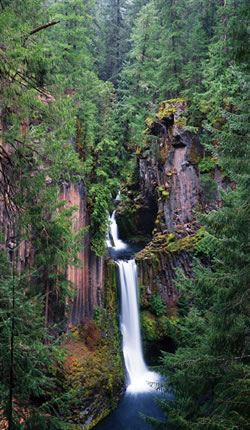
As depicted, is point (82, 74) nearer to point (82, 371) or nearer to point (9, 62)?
point (9, 62)

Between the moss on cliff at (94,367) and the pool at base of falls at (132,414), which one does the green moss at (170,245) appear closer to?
the moss on cliff at (94,367)

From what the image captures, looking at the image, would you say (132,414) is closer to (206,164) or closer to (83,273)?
(83,273)

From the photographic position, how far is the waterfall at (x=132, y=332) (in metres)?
12.4

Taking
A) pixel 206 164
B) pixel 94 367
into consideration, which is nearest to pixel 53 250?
pixel 94 367

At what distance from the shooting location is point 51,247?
18.6 feet

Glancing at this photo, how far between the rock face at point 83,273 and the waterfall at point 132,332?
1689 mm

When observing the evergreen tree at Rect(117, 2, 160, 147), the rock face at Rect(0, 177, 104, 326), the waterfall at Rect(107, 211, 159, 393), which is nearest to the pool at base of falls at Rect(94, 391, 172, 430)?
the waterfall at Rect(107, 211, 159, 393)

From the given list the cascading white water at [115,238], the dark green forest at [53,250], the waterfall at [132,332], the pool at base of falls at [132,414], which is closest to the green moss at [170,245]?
the waterfall at [132,332]

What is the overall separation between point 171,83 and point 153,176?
6120 mm

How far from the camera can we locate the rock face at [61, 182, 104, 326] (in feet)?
36.7

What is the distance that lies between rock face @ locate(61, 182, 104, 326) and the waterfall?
1.69 m

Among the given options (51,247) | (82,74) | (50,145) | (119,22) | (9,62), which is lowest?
(51,247)

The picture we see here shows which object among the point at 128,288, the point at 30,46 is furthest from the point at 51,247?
the point at 128,288

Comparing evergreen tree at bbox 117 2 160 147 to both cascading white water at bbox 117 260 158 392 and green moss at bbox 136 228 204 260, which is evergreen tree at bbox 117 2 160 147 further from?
cascading white water at bbox 117 260 158 392
